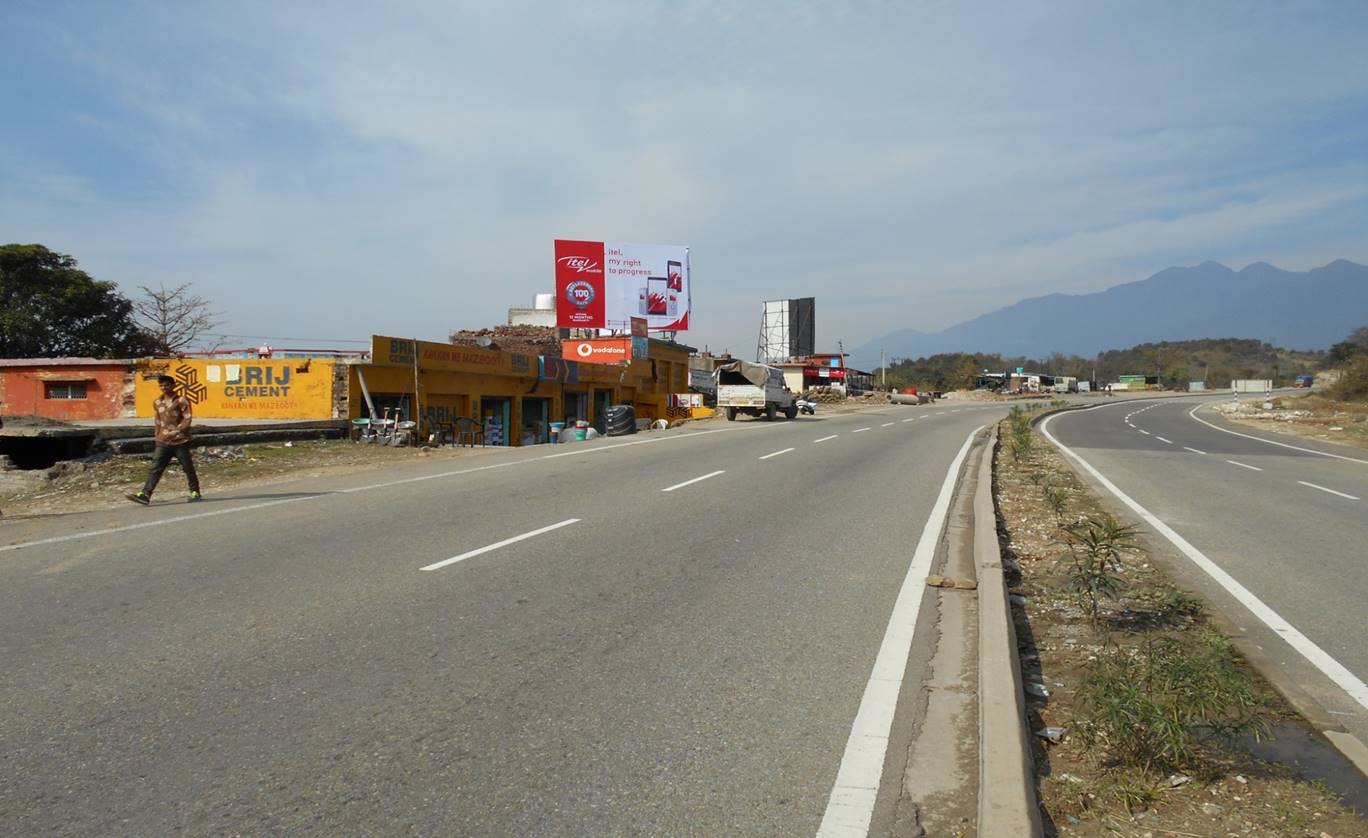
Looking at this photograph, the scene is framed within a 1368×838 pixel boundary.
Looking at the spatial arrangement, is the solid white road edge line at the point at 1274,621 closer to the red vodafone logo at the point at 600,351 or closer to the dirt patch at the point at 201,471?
the dirt patch at the point at 201,471

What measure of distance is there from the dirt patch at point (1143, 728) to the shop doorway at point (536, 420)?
27.9 metres

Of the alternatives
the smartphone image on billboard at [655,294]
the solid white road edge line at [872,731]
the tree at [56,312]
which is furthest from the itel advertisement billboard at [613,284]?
the solid white road edge line at [872,731]

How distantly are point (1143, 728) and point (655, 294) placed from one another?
47263mm

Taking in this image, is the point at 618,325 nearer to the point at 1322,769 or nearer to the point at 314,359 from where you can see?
the point at 314,359

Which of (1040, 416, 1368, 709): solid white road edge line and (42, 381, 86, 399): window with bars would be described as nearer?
(1040, 416, 1368, 709): solid white road edge line

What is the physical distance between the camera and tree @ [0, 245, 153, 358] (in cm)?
3778

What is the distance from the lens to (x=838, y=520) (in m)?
10.4

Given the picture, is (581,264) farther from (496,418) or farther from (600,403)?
(496,418)

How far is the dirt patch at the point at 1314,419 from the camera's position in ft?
111

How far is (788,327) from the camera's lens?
80.5 m

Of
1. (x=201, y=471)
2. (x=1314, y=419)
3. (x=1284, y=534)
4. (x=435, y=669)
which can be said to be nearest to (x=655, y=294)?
(x=1314, y=419)

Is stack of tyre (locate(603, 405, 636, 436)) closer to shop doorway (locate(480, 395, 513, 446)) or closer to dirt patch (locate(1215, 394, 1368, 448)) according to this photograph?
shop doorway (locate(480, 395, 513, 446))

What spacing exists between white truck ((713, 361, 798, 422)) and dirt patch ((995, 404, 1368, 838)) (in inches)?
1272

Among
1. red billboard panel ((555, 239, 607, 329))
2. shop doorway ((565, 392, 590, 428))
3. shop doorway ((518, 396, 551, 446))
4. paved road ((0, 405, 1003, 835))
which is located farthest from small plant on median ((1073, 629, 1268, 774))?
red billboard panel ((555, 239, 607, 329))
